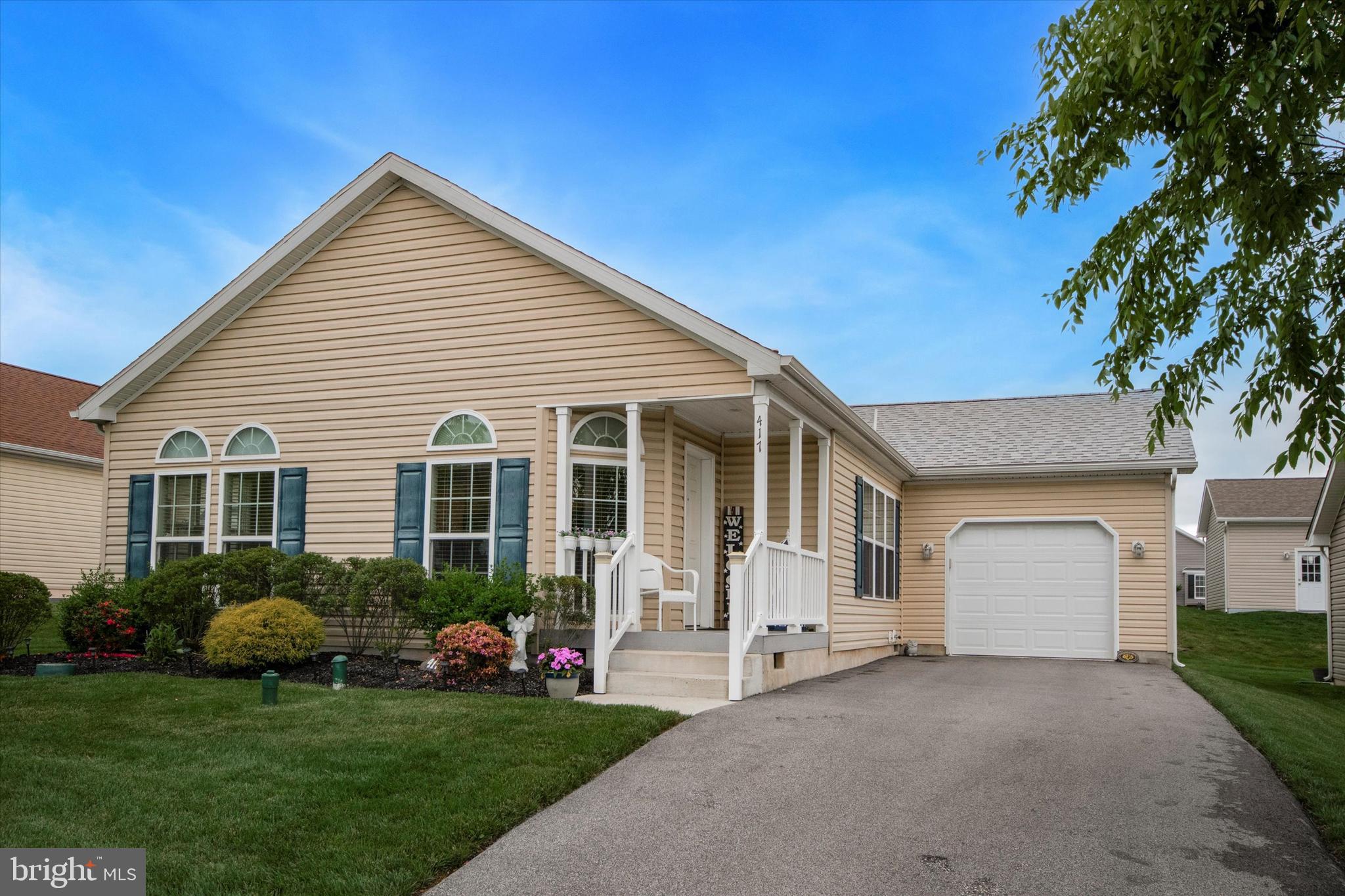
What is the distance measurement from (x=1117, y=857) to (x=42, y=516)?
2130cm

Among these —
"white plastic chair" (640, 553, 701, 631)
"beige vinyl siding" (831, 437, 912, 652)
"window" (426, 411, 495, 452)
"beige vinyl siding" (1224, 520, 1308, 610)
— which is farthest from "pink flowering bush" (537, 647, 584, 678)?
"beige vinyl siding" (1224, 520, 1308, 610)

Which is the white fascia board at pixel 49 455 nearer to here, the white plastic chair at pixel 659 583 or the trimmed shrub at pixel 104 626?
the trimmed shrub at pixel 104 626

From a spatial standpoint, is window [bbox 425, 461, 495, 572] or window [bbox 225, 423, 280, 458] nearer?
window [bbox 425, 461, 495, 572]

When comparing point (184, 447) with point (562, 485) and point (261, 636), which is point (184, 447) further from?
point (562, 485)

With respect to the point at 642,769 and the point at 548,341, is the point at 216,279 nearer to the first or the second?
the point at 548,341

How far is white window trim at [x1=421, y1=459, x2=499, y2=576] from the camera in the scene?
36.6 feet

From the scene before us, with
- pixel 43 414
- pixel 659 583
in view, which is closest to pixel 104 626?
pixel 659 583

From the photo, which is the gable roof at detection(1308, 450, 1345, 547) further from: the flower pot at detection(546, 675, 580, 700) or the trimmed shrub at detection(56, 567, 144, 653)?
the trimmed shrub at detection(56, 567, 144, 653)

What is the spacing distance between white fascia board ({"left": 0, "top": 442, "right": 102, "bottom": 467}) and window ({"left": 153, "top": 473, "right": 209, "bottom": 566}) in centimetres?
910

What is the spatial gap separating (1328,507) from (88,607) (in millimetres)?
18614

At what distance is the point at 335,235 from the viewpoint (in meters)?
12.5

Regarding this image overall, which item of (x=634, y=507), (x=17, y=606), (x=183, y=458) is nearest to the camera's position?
(x=634, y=507)

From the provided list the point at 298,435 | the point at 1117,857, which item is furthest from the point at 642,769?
the point at 298,435

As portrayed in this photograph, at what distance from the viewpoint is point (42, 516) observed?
804 inches
